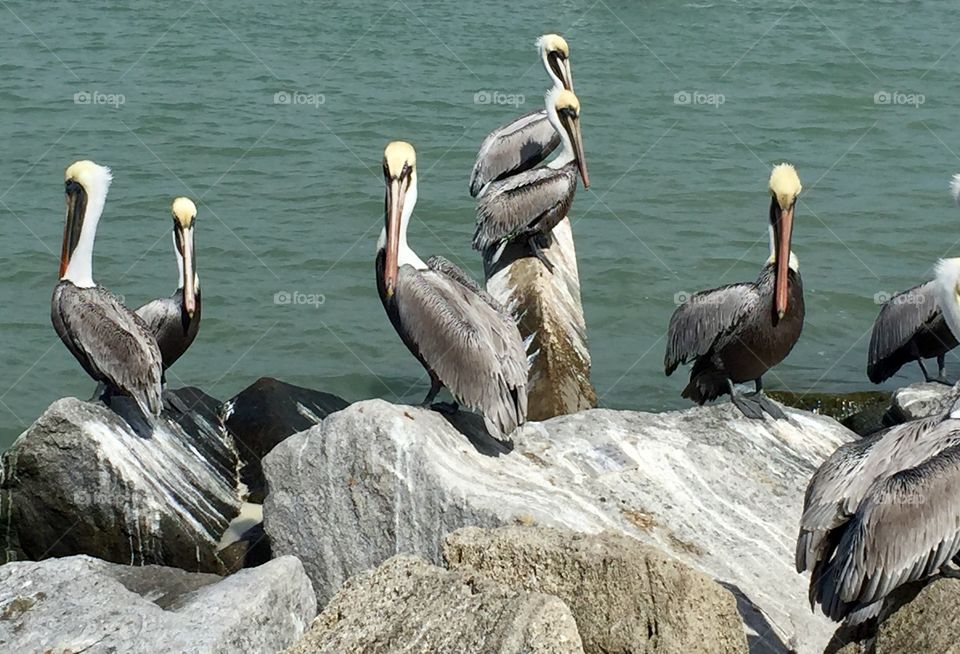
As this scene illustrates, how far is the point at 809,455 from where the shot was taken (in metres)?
6.91

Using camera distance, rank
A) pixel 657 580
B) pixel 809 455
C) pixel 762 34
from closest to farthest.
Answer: pixel 657 580, pixel 809 455, pixel 762 34

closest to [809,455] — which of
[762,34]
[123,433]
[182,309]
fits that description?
[123,433]

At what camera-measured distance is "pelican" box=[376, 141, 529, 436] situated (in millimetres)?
6594

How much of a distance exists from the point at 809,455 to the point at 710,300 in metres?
1.47

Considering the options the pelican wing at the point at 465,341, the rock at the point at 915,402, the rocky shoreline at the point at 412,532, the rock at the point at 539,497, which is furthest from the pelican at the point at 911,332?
the pelican wing at the point at 465,341

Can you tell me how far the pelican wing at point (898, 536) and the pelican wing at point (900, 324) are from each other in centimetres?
457

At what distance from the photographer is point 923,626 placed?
4.68 metres

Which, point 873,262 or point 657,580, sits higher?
point 657,580

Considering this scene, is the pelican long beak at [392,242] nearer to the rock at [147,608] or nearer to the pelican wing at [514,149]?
the rock at [147,608]

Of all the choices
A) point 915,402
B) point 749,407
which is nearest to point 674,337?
point 749,407

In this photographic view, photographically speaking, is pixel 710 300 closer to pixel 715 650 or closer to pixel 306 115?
pixel 715 650

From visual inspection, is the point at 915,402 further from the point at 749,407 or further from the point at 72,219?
the point at 72,219

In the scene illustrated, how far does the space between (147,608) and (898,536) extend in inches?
104

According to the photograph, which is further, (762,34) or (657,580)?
(762,34)
